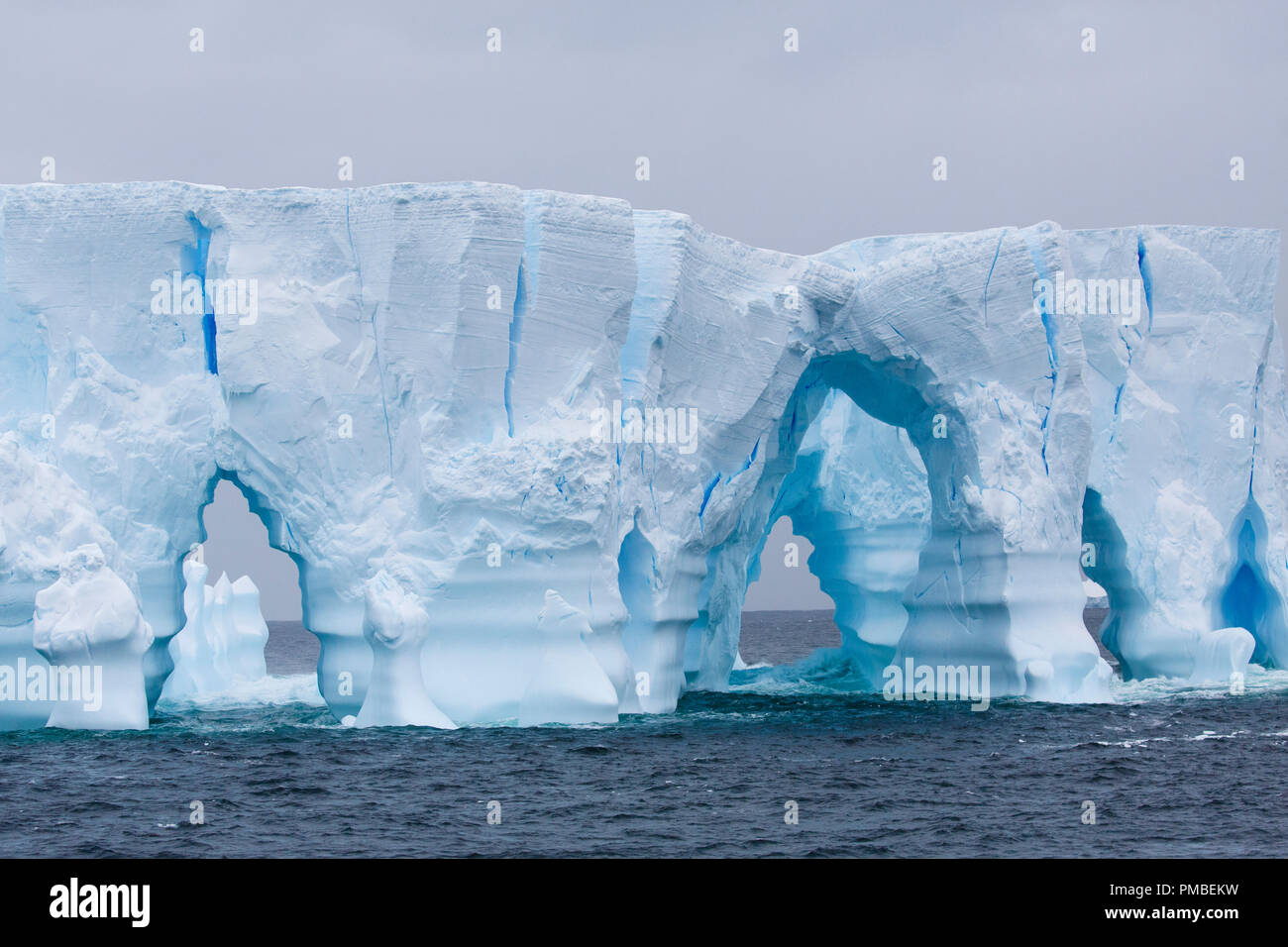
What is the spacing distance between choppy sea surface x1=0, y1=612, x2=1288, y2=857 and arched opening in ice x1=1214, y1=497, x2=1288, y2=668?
11.8 feet

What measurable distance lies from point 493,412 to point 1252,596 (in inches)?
530

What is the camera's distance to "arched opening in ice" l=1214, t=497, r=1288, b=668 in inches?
901

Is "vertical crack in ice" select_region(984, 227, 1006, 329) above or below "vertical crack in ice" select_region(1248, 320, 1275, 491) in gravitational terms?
above

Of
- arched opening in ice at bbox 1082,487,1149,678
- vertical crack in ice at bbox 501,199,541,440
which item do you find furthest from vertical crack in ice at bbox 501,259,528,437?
arched opening in ice at bbox 1082,487,1149,678

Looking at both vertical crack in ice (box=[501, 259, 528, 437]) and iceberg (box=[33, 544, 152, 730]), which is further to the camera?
vertical crack in ice (box=[501, 259, 528, 437])

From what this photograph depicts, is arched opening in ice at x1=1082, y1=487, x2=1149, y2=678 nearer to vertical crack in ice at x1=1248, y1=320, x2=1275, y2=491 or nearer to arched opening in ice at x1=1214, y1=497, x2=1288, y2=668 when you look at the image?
arched opening in ice at x1=1214, y1=497, x2=1288, y2=668

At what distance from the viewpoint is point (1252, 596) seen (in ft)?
78.0

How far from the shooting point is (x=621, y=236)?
687 inches

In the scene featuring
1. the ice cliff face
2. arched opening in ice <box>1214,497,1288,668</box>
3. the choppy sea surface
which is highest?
the ice cliff face

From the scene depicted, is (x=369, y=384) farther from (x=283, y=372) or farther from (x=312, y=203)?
(x=312, y=203)

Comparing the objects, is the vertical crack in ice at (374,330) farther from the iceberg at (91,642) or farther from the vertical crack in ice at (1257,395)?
the vertical crack in ice at (1257,395)

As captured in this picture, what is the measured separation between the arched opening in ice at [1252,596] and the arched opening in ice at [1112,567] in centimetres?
138

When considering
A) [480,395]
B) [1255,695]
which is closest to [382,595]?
[480,395]
